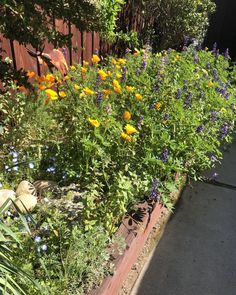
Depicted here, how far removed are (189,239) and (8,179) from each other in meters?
1.74

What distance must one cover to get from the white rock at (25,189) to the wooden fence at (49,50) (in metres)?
1.10

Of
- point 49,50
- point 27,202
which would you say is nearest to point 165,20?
point 49,50

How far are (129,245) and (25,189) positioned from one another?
872mm

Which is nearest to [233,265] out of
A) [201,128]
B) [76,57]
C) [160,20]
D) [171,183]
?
[171,183]

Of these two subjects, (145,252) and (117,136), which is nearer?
(117,136)

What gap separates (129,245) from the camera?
2637mm

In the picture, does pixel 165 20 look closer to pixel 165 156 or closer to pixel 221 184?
pixel 221 184

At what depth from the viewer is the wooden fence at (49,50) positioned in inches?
144

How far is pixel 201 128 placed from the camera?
3350 millimetres

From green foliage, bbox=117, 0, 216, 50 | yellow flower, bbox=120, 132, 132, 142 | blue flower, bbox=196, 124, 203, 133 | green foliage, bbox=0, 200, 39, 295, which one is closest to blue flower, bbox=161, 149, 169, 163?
yellow flower, bbox=120, 132, 132, 142

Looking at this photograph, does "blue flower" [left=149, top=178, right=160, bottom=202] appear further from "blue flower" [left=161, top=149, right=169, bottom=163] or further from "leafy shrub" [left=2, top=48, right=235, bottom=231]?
"blue flower" [left=161, top=149, right=169, bottom=163]

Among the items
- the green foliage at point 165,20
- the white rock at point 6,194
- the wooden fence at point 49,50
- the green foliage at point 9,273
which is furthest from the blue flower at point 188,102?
the green foliage at point 165,20

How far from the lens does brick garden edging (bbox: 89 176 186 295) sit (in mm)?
2354

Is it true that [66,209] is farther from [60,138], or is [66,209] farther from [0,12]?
[0,12]
